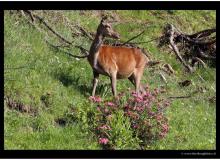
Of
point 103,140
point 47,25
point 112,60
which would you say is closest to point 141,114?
point 103,140

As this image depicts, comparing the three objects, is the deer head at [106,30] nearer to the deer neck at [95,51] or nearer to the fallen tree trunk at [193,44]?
the deer neck at [95,51]

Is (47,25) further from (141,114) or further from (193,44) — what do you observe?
(193,44)

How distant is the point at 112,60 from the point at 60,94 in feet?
5.29

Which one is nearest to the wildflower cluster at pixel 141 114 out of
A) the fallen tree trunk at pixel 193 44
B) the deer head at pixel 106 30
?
the deer head at pixel 106 30

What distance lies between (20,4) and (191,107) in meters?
5.51

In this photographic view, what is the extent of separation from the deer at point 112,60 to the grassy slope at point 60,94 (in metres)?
0.54

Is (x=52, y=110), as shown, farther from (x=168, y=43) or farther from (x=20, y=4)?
(x=168, y=43)

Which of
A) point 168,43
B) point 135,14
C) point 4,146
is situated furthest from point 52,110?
point 135,14

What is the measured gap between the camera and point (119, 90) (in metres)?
17.6

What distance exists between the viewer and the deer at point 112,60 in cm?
1666

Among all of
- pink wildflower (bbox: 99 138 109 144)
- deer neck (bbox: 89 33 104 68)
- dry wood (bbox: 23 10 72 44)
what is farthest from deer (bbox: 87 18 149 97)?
dry wood (bbox: 23 10 72 44)

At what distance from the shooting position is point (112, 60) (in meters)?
16.9

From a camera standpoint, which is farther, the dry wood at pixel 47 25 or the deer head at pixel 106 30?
the dry wood at pixel 47 25

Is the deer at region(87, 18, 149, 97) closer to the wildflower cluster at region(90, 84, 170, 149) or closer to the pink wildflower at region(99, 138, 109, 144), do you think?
the wildflower cluster at region(90, 84, 170, 149)
